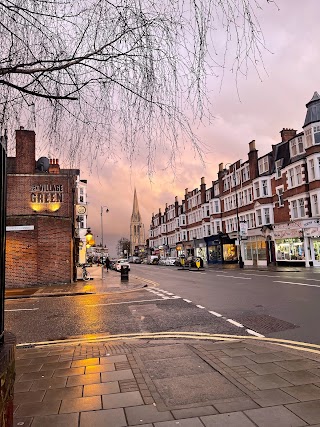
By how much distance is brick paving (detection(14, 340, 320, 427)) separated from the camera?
11.7 feet

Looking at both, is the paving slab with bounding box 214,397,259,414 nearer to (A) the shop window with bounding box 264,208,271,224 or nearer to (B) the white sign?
(B) the white sign

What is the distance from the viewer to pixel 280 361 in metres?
5.37

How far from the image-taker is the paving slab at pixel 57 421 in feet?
11.5

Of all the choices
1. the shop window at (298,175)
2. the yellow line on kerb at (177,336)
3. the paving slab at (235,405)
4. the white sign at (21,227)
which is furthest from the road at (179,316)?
the shop window at (298,175)

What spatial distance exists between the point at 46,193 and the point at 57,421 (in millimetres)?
23917

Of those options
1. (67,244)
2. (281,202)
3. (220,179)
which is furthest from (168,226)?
(67,244)

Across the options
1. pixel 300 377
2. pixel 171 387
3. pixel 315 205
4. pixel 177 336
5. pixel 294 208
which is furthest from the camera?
pixel 294 208

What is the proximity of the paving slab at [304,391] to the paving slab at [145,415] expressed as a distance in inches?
60.8

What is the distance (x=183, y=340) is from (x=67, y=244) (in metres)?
18.7

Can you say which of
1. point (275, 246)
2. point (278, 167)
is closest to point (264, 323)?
point (275, 246)

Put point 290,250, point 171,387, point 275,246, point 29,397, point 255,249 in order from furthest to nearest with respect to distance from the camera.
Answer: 1. point 255,249
2. point 275,246
3. point 290,250
4. point 171,387
5. point 29,397

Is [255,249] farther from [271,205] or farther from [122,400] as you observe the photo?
[122,400]

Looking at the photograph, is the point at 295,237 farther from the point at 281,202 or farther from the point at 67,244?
the point at 67,244

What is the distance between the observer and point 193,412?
3670 millimetres
